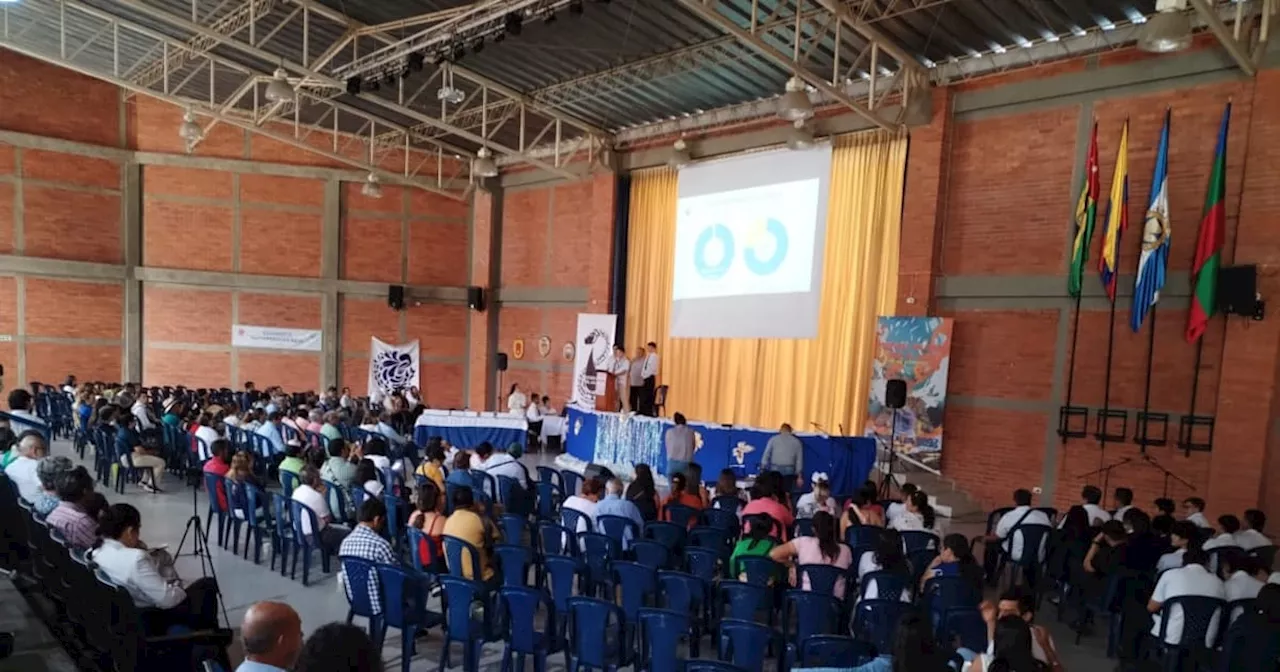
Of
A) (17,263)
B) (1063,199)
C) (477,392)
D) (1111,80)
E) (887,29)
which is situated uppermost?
(887,29)

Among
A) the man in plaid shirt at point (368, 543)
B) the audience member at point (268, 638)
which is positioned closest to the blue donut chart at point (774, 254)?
the man in plaid shirt at point (368, 543)

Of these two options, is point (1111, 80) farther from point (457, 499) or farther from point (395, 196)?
point (395, 196)

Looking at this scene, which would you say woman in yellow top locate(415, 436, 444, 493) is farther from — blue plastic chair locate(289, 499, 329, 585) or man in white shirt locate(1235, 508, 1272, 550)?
man in white shirt locate(1235, 508, 1272, 550)

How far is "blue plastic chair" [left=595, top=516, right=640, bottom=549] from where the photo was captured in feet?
20.5

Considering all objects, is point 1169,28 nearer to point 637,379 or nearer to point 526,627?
point 526,627

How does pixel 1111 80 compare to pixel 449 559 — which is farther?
pixel 1111 80

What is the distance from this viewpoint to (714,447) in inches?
439

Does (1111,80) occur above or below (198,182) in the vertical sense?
above

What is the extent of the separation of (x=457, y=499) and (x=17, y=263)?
→ 17.0m

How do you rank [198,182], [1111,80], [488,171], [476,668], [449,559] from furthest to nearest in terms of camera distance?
[198,182], [488,171], [1111,80], [449,559], [476,668]

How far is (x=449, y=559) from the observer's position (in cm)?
538

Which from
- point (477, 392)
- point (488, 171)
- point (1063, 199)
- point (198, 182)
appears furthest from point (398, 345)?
point (1063, 199)

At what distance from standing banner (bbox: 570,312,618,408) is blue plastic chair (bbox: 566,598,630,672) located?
445 inches

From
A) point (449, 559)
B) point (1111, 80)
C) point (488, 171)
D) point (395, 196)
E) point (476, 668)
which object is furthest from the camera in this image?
point (395, 196)
